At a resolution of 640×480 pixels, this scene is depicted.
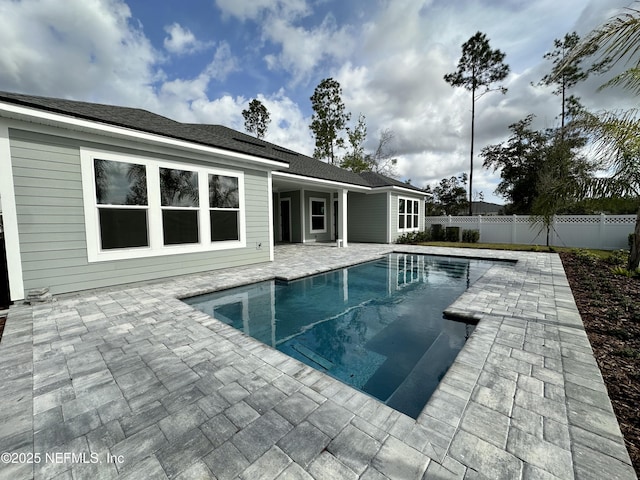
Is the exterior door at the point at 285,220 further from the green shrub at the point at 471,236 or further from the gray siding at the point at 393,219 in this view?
the green shrub at the point at 471,236

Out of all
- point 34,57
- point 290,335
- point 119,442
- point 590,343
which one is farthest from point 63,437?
point 34,57

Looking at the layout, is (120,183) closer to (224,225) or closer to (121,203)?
(121,203)

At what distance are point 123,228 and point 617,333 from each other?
7.88 m

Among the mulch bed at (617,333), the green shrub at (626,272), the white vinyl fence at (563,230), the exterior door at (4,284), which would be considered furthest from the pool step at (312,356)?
the white vinyl fence at (563,230)

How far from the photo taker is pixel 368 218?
552 inches

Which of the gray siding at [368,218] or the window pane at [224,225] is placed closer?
the window pane at [224,225]

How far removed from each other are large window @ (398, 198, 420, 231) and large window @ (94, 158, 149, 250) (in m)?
11.6

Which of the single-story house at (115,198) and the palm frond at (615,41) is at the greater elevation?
the palm frond at (615,41)

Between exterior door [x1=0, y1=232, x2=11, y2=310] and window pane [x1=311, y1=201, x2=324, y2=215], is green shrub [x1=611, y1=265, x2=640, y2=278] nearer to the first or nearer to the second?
window pane [x1=311, y1=201, x2=324, y2=215]

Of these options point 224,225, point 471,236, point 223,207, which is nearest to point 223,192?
point 223,207

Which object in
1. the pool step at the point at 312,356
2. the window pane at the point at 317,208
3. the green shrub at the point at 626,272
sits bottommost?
the pool step at the point at 312,356

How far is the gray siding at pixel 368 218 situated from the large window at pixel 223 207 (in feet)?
27.1

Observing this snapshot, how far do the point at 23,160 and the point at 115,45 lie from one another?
18.5ft

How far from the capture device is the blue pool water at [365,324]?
2.76 metres
